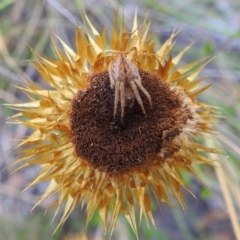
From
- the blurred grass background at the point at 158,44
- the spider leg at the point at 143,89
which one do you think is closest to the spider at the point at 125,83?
the spider leg at the point at 143,89

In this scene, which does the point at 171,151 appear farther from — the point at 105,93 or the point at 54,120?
the point at 54,120

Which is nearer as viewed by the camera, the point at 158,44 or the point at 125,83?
the point at 125,83

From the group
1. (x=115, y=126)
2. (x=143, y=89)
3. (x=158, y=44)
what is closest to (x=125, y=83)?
(x=143, y=89)

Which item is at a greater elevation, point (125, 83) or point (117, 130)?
point (125, 83)

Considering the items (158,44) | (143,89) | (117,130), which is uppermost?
(158,44)

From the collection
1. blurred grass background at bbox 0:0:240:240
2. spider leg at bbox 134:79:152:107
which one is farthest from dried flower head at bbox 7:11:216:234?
blurred grass background at bbox 0:0:240:240

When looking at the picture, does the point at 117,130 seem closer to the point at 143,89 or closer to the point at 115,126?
the point at 115,126

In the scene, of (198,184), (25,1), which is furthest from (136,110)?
(25,1)

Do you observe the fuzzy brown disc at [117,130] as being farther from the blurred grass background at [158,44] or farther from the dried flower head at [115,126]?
the blurred grass background at [158,44]
